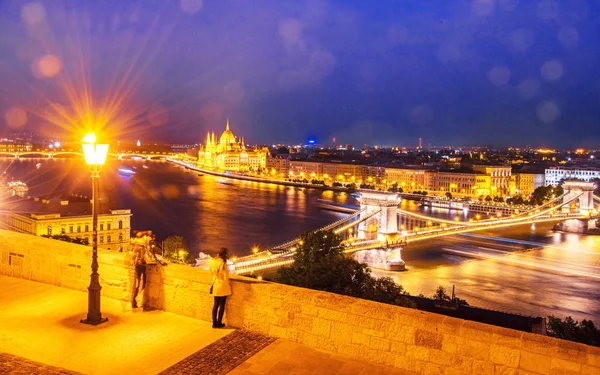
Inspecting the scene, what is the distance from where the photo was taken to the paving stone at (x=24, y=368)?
2.33 m

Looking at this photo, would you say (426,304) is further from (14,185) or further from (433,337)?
(14,185)

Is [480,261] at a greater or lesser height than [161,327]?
lesser

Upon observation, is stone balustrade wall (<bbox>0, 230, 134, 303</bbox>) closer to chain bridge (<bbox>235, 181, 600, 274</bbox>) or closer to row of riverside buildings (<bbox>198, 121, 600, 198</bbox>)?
chain bridge (<bbox>235, 181, 600, 274</bbox>)

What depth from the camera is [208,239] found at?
71.7 ft

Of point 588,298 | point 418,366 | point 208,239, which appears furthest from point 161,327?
point 208,239

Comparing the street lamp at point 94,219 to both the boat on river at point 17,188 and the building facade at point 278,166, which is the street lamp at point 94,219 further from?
the building facade at point 278,166

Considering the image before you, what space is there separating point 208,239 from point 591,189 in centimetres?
2443

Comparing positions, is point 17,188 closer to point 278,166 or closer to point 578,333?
point 578,333

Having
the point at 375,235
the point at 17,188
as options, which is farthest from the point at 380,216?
the point at 17,188

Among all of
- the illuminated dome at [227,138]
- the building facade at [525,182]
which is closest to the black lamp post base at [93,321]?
the building facade at [525,182]

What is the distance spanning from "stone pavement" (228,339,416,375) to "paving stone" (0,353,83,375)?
0.71m

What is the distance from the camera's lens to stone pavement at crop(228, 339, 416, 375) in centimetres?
240

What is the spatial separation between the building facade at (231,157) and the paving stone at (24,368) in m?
73.7

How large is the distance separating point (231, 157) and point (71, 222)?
61171 millimetres
